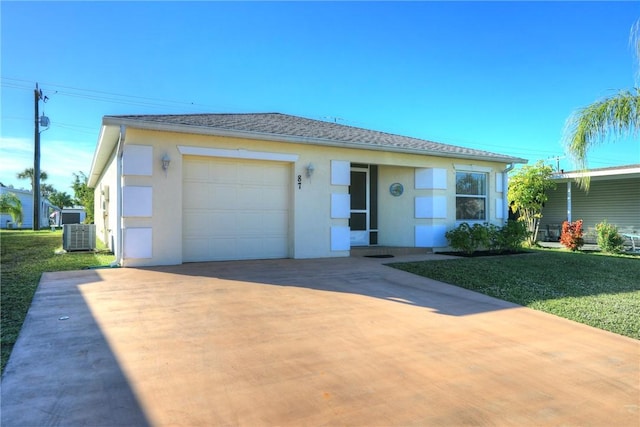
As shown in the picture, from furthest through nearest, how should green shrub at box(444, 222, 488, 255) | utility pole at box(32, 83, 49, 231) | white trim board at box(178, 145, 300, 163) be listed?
utility pole at box(32, 83, 49, 231)
green shrub at box(444, 222, 488, 255)
white trim board at box(178, 145, 300, 163)

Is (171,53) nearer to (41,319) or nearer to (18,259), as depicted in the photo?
(18,259)

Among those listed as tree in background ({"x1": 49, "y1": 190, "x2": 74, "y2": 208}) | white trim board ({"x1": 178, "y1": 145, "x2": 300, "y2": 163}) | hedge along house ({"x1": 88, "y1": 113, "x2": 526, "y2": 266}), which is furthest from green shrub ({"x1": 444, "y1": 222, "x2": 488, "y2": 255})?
tree in background ({"x1": 49, "y1": 190, "x2": 74, "y2": 208})

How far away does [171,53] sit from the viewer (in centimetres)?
1314

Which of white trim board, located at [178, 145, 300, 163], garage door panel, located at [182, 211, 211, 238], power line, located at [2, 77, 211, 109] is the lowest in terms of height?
garage door panel, located at [182, 211, 211, 238]

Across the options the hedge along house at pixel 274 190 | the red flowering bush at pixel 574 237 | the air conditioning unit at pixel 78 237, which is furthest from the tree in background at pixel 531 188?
the air conditioning unit at pixel 78 237

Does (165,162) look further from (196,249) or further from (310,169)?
(310,169)

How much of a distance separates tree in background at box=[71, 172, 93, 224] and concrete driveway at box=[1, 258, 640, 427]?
22.0 m

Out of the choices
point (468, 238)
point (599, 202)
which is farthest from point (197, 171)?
point (599, 202)

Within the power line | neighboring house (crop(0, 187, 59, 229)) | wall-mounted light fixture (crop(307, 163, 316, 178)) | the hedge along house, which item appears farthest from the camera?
neighboring house (crop(0, 187, 59, 229))

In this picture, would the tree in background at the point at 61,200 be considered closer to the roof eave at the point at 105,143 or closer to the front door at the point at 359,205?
the roof eave at the point at 105,143

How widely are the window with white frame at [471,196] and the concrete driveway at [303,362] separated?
20.5 feet

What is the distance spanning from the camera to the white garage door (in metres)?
8.52

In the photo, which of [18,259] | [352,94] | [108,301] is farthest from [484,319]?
[352,94]

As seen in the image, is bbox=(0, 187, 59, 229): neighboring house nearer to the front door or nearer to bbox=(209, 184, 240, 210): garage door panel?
bbox=(209, 184, 240, 210): garage door panel
